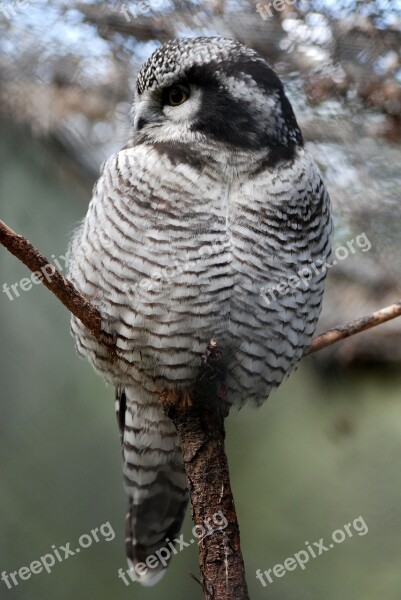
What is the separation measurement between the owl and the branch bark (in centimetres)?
8

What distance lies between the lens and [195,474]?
2.06 m

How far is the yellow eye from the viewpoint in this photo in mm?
2238

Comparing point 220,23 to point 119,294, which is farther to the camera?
point 220,23

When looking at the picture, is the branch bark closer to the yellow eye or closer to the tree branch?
the tree branch

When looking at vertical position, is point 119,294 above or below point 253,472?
above

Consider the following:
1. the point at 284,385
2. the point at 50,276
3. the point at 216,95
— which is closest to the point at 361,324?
the point at 216,95

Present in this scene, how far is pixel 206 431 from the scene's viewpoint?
2.13 metres

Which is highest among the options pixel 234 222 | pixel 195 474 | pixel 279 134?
pixel 279 134

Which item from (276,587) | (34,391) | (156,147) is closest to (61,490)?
(34,391)

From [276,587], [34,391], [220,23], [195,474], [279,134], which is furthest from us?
[34,391]

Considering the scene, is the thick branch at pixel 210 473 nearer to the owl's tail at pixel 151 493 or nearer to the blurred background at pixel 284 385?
the owl's tail at pixel 151 493

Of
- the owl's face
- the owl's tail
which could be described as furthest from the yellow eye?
the owl's tail

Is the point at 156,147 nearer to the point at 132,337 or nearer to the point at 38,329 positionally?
the point at 132,337

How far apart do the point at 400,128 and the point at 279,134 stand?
1114 mm
